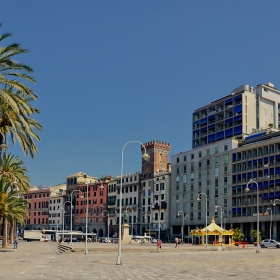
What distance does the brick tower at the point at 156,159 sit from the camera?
14525 centimetres

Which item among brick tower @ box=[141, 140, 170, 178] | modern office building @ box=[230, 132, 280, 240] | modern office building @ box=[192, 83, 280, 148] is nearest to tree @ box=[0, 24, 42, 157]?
modern office building @ box=[230, 132, 280, 240]

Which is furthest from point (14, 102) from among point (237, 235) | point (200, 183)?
point (200, 183)

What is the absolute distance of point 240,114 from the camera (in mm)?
123500

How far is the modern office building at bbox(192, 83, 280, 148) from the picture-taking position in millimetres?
123438

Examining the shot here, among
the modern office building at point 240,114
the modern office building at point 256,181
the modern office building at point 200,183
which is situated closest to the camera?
the modern office building at point 256,181

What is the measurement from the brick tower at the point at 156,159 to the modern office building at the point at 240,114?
13.6 m

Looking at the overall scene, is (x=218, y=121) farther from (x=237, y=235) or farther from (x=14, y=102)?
(x=14, y=102)

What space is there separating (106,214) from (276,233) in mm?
69689

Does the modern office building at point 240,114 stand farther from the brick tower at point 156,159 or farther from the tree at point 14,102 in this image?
the tree at point 14,102

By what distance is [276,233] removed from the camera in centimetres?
10206

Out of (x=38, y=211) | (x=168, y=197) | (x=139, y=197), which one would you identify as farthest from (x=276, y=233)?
(x=38, y=211)

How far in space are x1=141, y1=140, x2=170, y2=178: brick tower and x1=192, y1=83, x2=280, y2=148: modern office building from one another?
44.8 feet

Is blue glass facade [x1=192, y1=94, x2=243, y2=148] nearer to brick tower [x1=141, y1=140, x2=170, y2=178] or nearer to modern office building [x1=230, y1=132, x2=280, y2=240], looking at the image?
modern office building [x1=230, y1=132, x2=280, y2=240]

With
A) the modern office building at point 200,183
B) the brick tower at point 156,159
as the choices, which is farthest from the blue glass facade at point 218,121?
the brick tower at point 156,159
